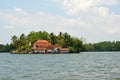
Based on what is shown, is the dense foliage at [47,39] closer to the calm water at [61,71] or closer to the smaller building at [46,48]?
the smaller building at [46,48]

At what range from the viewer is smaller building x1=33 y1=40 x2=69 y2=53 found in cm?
16675

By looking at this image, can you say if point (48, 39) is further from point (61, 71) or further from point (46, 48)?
point (61, 71)

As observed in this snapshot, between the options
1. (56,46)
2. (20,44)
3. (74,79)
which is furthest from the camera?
(20,44)

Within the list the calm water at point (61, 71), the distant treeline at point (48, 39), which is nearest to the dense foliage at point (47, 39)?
the distant treeline at point (48, 39)

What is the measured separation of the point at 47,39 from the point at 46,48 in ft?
40.3

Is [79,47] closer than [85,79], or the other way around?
[85,79]

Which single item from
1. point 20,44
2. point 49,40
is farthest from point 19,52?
point 49,40

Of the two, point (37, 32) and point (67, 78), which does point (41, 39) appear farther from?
point (67, 78)

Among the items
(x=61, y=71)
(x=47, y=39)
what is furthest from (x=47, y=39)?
(x=61, y=71)

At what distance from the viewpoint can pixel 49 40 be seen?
7003 inches

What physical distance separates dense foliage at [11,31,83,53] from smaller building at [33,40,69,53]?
9.37 feet

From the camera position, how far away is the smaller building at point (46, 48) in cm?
16675

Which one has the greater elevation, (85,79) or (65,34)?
(65,34)

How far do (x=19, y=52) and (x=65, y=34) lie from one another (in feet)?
81.9
